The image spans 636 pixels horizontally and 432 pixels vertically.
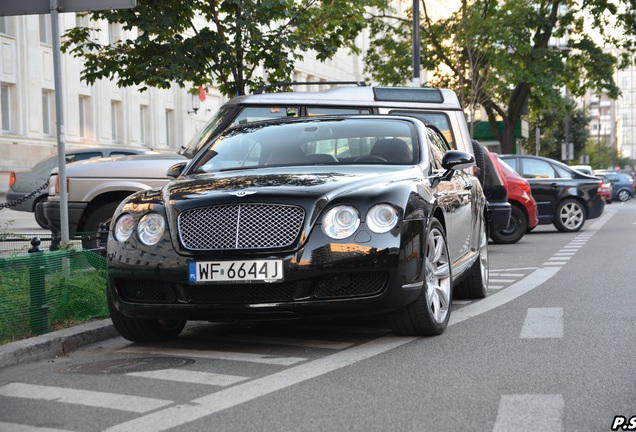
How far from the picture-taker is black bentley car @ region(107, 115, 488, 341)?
6.48 m

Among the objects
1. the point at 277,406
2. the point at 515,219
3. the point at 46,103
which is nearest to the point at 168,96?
the point at 46,103

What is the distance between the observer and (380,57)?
4034cm

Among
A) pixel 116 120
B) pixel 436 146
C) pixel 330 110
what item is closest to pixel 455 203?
pixel 436 146

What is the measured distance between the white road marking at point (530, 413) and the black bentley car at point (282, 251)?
1.69m

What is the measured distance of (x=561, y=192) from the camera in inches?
909

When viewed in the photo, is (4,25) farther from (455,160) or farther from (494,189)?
(455,160)

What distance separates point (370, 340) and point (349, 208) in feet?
3.11

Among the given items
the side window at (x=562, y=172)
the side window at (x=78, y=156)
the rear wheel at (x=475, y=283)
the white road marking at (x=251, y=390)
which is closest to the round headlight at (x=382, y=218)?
the white road marking at (x=251, y=390)

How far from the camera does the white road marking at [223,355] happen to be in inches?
249

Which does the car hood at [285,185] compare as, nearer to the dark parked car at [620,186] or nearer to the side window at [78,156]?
the side window at [78,156]

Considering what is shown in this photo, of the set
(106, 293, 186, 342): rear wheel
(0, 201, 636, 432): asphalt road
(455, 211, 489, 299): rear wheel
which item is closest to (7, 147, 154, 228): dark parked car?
(455, 211, 489, 299): rear wheel

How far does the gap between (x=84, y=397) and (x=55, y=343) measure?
5.81 feet

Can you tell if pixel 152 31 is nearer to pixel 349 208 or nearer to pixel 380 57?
pixel 349 208

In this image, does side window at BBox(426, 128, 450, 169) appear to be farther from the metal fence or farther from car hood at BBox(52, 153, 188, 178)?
car hood at BBox(52, 153, 188, 178)
